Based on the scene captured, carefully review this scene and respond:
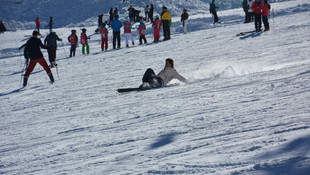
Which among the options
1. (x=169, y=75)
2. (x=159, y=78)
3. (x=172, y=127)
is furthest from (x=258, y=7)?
(x=172, y=127)

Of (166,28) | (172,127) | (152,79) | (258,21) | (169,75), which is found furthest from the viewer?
(166,28)

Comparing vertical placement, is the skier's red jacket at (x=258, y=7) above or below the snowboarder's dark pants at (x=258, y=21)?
above

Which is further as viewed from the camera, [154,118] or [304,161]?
[154,118]

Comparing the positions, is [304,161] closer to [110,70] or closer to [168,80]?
[168,80]

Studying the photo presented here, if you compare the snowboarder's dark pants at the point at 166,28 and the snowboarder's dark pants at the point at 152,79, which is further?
the snowboarder's dark pants at the point at 166,28

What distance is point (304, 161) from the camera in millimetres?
2436

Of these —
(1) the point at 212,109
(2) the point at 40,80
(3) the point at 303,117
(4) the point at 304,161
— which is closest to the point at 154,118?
(1) the point at 212,109

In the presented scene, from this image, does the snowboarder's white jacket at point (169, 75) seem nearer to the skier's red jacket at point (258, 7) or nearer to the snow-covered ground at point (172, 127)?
the snow-covered ground at point (172, 127)

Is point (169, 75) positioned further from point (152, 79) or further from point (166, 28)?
point (166, 28)

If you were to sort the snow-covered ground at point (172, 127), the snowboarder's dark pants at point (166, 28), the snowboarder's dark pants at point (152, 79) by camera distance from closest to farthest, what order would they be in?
the snow-covered ground at point (172, 127) → the snowboarder's dark pants at point (152, 79) → the snowboarder's dark pants at point (166, 28)

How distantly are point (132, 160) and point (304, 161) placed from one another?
149cm

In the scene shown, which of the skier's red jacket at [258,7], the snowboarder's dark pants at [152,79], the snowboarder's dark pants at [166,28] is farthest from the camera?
the snowboarder's dark pants at [166,28]

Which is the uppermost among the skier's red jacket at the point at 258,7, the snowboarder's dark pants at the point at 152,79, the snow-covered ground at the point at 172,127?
Result: the skier's red jacket at the point at 258,7

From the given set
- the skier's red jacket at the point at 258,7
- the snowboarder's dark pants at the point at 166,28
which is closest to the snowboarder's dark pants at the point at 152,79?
the skier's red jacket at the point at 258,7
